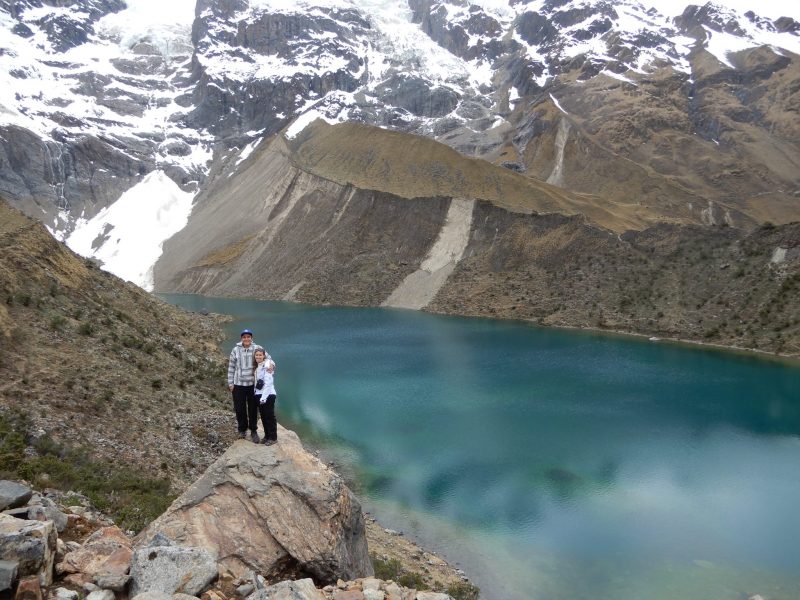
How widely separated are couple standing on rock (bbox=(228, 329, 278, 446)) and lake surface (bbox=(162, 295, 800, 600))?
763 cm

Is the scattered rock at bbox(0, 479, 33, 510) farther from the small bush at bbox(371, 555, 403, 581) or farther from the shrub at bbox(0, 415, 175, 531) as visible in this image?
the small bush at bbox(371, 555, 403, 581)

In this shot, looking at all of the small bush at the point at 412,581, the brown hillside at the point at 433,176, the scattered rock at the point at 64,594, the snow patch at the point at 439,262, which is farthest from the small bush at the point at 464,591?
the brown hillside at the point at 433,176

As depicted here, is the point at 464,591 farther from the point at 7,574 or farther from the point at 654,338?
the point at 654,338

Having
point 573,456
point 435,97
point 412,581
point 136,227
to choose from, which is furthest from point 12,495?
point 435,97

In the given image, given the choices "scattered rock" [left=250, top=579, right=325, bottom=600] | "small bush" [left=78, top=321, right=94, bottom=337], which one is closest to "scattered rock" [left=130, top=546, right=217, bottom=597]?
"scattered rock" [left=250, top=579, right=325, bottom=600]

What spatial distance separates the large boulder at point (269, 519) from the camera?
7.89 metres

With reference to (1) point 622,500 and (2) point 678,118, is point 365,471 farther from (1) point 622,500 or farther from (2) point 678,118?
(2) point 678,118

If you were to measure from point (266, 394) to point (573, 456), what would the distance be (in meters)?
16.1

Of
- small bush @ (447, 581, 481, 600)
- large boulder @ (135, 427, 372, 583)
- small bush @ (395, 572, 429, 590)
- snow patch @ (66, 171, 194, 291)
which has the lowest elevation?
snow patch @ (66, 171, 194, 291)

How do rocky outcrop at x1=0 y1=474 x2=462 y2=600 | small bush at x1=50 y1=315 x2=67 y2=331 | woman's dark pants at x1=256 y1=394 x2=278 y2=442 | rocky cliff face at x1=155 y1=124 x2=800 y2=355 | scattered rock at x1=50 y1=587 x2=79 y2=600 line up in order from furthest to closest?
1. rocky cliff face at x1=155 y1=124 x2=800 y2=355
2. small bush at x1=50 y1=315 x2=67 y2=331
3. woman's dark pants at x1=256 y1=394 x2=278 y2=442
4. rocky outcrop at x1=0 y1=474 x2=462 y2=600
5. scattered rock at x1=50 y1=587 x2=79 y2=600

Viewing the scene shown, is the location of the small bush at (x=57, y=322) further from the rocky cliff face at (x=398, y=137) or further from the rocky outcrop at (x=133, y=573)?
the rocky cliff face at (x=398, y=137)

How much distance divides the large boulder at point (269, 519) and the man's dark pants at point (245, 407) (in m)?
0.80

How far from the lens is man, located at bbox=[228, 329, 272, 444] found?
10164 millimetres

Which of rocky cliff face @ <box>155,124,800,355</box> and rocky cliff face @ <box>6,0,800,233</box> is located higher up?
rocky cliff face @ <box>6,0,800,233</box>
